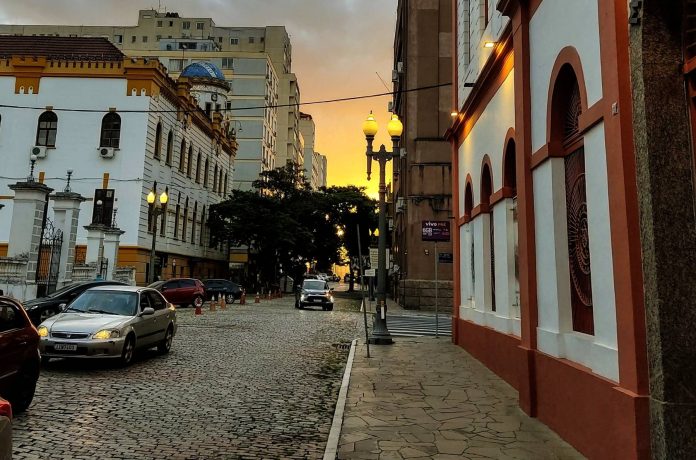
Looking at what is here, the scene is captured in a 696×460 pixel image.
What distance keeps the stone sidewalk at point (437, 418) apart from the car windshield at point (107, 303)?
473cm

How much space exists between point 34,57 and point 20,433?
37926 millimetres

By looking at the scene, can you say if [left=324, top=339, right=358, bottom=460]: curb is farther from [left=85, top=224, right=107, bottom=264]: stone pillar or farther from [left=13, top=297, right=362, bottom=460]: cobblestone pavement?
[left=85, top=224, right=107, bottom=264]: stone pillar

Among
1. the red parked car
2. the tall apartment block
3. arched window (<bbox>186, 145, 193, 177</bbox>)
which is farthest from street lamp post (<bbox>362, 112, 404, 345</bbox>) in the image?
the tall apartment block

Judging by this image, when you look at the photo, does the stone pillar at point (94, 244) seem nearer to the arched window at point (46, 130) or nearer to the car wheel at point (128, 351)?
the arched window at point (46, 130)

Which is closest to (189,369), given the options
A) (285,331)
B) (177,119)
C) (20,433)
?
(20,433)

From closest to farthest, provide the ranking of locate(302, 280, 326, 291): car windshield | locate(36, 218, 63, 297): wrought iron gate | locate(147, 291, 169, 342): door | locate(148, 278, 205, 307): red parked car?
locate(147, 291, 169, 342): door, locate(36, 218, 63, 297): wrought iron gate, locate(148, 278, 205, 307): red parked car, locate(302, 280, 326, 291): car windshield

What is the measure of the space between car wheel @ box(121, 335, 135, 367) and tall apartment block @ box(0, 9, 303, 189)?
58483 mm

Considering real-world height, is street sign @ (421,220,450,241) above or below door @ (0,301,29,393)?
above

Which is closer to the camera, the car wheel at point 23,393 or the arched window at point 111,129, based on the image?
the car wheel at point 23,393

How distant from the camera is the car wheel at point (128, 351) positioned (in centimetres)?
959

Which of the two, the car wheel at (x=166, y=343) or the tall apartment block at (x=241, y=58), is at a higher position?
the tall apartment block at (x=241, y=58)

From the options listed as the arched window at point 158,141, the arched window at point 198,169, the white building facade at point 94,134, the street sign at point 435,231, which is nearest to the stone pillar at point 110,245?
the white building facade at point 94,134

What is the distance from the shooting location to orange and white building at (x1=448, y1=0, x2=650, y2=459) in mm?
4585

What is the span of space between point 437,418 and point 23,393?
5.21 metres
